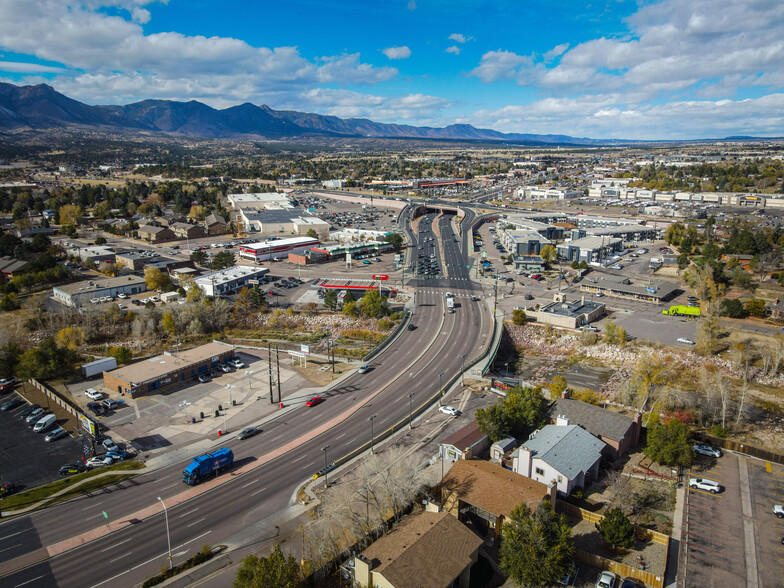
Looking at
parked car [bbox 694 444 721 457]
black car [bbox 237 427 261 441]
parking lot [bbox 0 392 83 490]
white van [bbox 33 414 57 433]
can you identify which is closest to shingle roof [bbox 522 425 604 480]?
parked car [bbox 694 444 721 457]

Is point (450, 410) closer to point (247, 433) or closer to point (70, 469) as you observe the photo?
point (247, 433)

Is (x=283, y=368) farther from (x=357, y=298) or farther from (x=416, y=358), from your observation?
(x=357, y=298)

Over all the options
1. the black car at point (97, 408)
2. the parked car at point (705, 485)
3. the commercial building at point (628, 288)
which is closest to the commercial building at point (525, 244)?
the commercial building at point (628, 288)

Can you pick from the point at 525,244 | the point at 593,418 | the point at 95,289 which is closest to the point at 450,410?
the point at 593,418

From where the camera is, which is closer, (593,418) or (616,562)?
(616,562)

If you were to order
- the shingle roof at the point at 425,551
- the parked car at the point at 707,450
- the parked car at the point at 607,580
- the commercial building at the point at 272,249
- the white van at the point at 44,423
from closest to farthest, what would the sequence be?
the shingle roof at the point at 425,551, the parked car at the point at 607,580, the parked car at the point at 707,450, the white van at the point at 44,423, the commercial building at the point at 272,249

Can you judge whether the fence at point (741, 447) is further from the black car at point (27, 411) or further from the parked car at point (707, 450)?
the black car at point (27, 411)

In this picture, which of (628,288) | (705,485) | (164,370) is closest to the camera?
(705,485)
